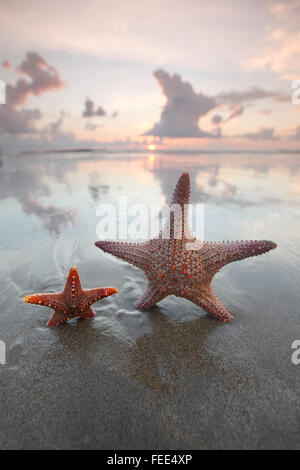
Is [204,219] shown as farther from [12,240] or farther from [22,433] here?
[22,433]

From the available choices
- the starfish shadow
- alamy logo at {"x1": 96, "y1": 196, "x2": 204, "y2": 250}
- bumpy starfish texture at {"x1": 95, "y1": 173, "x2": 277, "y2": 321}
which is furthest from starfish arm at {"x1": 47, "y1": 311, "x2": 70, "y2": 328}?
alamy logo at {"x1": 96, "y1": 196, "x2": 204, "y2": 250}

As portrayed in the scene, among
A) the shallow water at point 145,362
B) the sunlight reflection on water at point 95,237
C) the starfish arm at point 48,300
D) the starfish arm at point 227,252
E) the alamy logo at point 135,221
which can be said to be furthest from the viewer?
the alamy logo at point 135,221

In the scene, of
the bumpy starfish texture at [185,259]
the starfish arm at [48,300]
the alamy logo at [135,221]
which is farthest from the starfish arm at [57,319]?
the alamy logo at [135,221]

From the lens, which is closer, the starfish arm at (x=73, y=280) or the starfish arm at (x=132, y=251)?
the starfish arm at (x=73, y=280)

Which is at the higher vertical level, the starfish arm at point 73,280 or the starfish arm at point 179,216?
the starfish arm at point 179,216

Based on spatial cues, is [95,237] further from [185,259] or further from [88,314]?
[185,259]

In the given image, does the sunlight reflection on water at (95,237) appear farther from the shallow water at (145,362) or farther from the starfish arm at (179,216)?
the starfish arm at (179,216)

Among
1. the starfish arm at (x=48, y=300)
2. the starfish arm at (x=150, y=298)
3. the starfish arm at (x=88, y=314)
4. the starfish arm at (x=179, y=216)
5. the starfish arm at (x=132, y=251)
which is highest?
the starfish arm at (x=179, y=216)

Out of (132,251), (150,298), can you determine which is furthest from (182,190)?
(150,298)
